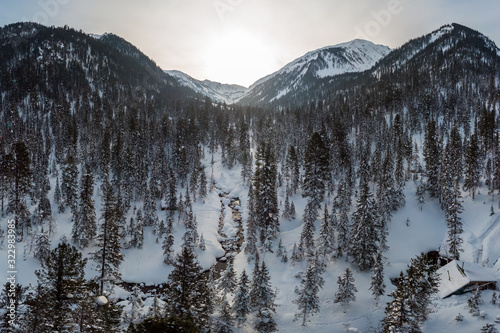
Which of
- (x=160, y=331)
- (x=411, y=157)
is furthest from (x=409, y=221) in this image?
A: (x=160, y=331)

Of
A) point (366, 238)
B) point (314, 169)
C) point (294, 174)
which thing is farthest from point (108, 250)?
point (294, 174)

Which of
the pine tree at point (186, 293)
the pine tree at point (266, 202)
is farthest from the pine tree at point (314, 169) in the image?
the pine tree at point (186, 293)

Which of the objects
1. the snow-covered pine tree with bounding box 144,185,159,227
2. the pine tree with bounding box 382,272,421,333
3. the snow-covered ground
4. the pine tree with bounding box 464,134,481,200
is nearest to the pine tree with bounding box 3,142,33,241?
the snow-covered ground

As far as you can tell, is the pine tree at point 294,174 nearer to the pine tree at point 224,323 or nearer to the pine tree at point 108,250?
the pine tree at point 224,323

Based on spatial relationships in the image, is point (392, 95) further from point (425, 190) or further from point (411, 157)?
point (425, 190)

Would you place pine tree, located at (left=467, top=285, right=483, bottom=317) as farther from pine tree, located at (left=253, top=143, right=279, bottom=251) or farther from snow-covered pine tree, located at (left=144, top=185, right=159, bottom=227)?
snow-covered pine tree, located at (left=144, top=185, right=159, bottom=227)

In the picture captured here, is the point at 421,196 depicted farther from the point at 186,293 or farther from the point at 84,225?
the point at 84,225
